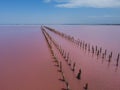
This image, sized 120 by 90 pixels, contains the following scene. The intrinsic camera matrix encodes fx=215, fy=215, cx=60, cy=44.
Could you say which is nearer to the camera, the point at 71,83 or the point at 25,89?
the point at 25,89

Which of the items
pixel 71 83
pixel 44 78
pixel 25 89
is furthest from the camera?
pixel 44 78

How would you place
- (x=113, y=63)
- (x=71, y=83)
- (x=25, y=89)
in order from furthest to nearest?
1. (x=113, y=63)
2. (x=71, y=83)
3. (x=25, y=89)

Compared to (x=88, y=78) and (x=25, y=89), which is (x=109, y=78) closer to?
(x=88, y=78)

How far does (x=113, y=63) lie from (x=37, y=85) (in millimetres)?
6214

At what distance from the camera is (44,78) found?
9898mm

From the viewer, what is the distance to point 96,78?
9.97m

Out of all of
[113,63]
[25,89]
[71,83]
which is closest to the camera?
[25,89]

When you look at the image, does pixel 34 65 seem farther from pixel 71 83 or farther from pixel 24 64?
pixel 71 83

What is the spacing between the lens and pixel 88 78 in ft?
32.7

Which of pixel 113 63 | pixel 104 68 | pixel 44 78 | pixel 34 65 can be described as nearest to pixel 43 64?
pixel 34 65

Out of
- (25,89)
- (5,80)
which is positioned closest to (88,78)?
(25,89)

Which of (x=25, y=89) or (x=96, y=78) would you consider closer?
(x=25, y=89)

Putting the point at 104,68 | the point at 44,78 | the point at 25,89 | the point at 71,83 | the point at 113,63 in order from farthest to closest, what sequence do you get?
1. the point at 113,63
2. the point at 104,68
3. the point at 44,78
4. the point at 71,83
5. the point at 25,89

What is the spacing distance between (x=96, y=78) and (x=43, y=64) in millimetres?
3764
